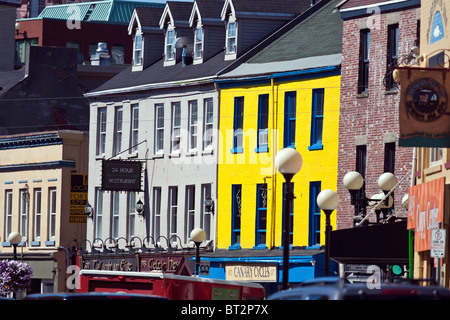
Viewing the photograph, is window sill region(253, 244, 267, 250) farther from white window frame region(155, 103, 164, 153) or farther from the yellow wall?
white window frame region(155, 103, 164, 153)

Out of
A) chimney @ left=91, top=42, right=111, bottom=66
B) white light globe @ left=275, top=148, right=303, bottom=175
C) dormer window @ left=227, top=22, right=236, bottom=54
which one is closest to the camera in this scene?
white light globe @ left=275, top=148, right=303, bottom=175

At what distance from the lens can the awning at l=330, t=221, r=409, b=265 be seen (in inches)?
1268

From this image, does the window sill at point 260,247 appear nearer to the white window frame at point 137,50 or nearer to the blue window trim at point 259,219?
the blue window trim at point 259,219

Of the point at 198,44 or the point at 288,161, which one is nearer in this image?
the point at 288,161

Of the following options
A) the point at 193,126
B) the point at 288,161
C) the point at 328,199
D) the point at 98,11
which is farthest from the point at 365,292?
the point at 98,11

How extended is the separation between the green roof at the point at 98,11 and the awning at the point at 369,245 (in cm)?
6409

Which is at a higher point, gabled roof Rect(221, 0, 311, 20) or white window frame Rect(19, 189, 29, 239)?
gabled roof Rect(221, 0, 311, 20)

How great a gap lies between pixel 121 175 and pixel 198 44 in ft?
19.0

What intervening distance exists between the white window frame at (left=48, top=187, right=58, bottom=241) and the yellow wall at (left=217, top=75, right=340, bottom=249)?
11.7m

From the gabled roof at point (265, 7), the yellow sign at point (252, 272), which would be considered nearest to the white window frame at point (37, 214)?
the gabled roof at point (265, 7)

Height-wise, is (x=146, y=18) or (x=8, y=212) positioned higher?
(x=146, y=18)

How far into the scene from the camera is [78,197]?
57.6 m

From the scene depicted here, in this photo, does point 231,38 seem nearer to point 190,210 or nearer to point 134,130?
point 134,130

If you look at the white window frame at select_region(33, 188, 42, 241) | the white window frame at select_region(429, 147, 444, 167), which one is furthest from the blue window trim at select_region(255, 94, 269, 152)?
the white window frame at select_region(429, 147, 444, 167)
